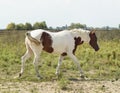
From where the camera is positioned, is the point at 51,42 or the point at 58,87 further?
the point at 51,42

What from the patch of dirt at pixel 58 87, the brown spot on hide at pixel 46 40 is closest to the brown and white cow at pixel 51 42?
the brown spot on hide at pixel 46 40

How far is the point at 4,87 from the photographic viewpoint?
8.77 m

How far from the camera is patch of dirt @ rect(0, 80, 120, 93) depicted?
8.42 meters

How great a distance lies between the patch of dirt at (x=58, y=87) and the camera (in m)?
8.42

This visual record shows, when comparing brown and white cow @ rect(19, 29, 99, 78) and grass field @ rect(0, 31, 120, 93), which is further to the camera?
brown and white cow @ rect(19, 29, 99, 78)

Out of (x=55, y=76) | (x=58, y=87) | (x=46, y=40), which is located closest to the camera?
(x=58, y=87)

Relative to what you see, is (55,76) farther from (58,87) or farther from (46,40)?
(58,87)

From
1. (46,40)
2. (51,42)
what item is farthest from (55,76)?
(46,40)

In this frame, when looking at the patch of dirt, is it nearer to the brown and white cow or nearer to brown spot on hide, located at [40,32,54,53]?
the brown and white cow

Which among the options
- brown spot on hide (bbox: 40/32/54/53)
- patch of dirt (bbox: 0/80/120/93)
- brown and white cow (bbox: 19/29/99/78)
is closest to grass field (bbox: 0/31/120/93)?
patch of dirt (bbox: 0/80/120/93)

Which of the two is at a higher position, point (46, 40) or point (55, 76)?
point (46, 40)

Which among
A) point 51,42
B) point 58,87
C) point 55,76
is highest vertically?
point 51,42

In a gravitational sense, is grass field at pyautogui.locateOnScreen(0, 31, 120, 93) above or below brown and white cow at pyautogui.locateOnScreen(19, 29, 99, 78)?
below

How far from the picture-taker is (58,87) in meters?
8.74
